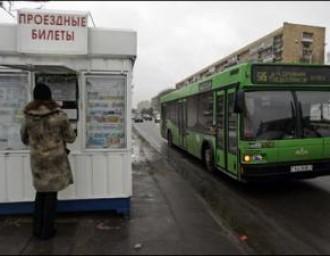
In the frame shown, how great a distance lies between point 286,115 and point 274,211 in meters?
2.05

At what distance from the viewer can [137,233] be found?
5.14 metres

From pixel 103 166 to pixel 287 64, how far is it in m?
4.38

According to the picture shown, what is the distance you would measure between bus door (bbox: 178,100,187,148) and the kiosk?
7.67m

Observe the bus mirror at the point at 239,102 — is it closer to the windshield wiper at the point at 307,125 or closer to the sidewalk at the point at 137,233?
the windshield wiper at the point at 307,125

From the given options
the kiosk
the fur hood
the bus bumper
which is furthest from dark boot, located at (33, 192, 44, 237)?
the bus bumper

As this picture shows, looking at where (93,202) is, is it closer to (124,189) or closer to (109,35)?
(124,189)

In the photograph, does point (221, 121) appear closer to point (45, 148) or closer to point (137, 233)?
point (137, 233)

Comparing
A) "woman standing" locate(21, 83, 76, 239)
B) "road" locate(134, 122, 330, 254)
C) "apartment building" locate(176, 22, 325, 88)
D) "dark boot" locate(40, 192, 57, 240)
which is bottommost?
"road" locate(134, 122, 330, 254)

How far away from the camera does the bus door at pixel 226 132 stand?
7.96m

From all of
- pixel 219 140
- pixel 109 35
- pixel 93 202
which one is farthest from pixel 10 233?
pixel 219 140

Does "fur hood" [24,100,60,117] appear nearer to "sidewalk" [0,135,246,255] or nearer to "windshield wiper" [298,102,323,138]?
"sidewalk" [0,135,246,255]

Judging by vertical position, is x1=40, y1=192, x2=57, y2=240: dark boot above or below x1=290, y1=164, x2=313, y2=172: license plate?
below

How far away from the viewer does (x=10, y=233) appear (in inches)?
203

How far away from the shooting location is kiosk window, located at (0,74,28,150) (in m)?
5.75
